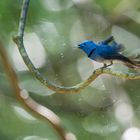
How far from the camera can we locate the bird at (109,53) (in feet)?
5.52

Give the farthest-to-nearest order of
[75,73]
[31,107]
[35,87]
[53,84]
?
[35,87], [75,73], [31,107], [53,84]

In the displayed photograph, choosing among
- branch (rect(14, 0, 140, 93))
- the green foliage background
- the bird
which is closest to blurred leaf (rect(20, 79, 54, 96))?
the green foliage background

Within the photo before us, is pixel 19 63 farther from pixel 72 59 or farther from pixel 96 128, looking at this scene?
pixel 96 128

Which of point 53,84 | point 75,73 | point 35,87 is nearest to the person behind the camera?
point 53,84

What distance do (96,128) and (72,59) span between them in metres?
0.38

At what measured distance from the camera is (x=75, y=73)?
3.03m

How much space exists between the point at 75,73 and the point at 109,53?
1.24m

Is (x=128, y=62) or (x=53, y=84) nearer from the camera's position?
A: (x=128, y=62)

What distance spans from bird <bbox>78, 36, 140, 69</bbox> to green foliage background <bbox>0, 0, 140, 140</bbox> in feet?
3.26

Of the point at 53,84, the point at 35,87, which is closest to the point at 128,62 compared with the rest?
the point at 53,84

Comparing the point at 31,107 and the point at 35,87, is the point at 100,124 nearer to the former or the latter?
the point at 35,87

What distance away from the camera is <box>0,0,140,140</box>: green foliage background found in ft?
9.77

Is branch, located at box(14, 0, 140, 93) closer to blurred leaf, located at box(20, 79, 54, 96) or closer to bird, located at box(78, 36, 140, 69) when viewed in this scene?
bird, located at box(78, 36, 140, 69)

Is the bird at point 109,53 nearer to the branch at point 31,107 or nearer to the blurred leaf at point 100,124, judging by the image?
the branch at point 31,107
